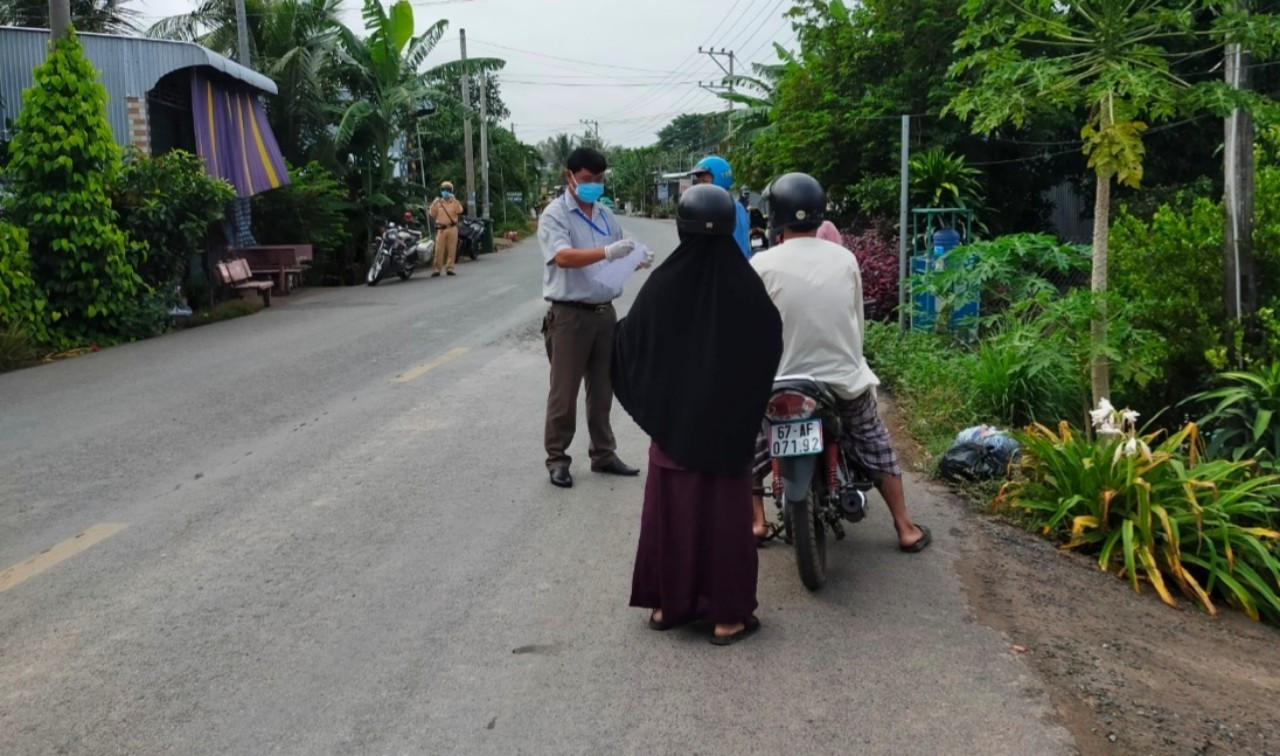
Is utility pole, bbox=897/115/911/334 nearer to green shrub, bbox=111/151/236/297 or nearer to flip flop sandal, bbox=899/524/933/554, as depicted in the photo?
flip flop sandal, bbox=899/524/933/554

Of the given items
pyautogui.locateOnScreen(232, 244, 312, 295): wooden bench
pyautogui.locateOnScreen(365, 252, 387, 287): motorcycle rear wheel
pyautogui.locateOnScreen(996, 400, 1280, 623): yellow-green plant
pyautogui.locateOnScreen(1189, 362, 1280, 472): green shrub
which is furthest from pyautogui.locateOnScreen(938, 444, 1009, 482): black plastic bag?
pyautogui.locateOnScreen(365, 252, 387, 287): motorcycle rear wheel

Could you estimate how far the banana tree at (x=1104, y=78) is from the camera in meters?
6.09

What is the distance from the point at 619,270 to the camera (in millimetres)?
6551

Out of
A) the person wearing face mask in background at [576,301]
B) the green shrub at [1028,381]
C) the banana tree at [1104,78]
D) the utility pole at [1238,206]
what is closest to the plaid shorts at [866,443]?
the person wearing face mask in background at [576,301]

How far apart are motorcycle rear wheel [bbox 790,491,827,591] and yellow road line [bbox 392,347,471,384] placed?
18.9 feet

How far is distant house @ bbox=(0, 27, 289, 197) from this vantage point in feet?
52.5

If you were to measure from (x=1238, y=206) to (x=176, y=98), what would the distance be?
15.5m

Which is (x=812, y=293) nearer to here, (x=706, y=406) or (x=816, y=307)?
(x=816, y=307)

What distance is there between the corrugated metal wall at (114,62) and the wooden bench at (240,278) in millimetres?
2150

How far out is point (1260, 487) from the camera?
19.2 feet

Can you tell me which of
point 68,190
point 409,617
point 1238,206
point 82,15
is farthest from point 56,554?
point 82,15

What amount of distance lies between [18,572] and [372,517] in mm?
1663

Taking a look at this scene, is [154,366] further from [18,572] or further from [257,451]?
[18,572]

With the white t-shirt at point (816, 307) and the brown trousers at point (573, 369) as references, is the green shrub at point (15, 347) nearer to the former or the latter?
the brown trousers at point (573, 369)
